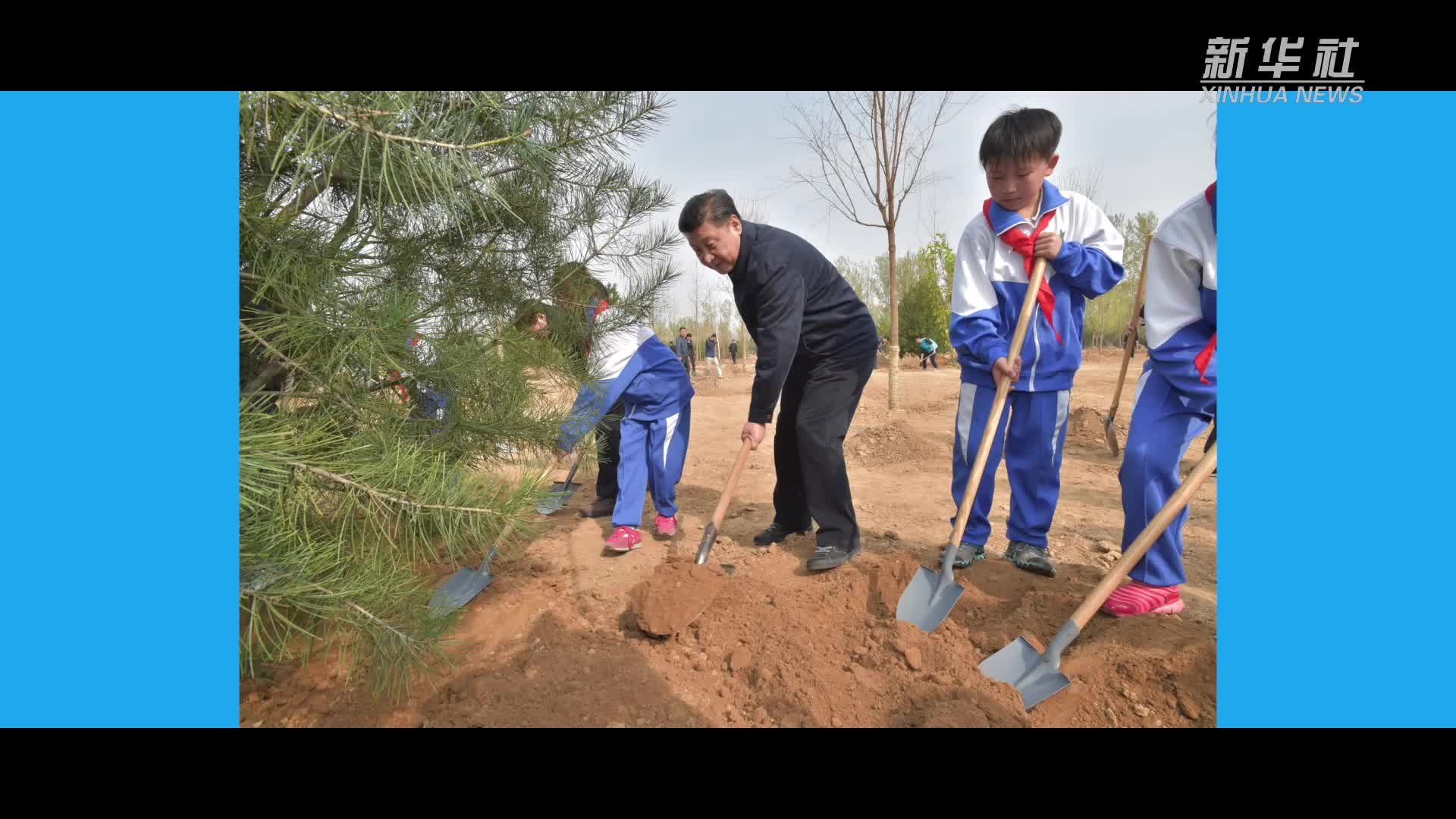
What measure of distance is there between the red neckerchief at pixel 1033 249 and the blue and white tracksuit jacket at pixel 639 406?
1.66m

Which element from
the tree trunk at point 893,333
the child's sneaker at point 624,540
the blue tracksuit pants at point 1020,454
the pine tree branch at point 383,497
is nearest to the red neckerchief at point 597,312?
the child's sneaker at point 624,540

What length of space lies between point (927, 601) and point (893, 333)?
19.2 ft

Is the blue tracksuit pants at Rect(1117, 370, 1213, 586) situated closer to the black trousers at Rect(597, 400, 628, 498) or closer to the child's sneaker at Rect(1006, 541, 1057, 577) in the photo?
the child's sneaker at Rect(1006, 541, 1057, 577)

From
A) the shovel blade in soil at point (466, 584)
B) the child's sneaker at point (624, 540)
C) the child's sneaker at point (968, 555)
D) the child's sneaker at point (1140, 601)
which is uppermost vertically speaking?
the child's sneaker at point (1140, 601)

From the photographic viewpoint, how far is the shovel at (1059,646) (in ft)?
5.54

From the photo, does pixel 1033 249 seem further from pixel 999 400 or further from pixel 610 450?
pixel 610 450

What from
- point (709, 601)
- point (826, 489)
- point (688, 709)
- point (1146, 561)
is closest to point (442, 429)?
point (709, 601)

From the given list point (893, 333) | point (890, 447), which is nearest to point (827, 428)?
point (890, 447)

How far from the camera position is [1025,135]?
7.29ft

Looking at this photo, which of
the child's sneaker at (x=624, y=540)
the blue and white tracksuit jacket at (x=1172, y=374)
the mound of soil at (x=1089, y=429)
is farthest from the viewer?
the mound of soil at (x=1089, y=429)

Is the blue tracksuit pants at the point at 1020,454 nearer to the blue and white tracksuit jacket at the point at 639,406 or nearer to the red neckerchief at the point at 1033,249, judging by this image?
the red neckerchief at the point at 1033,249

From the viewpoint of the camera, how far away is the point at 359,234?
6.10ft
